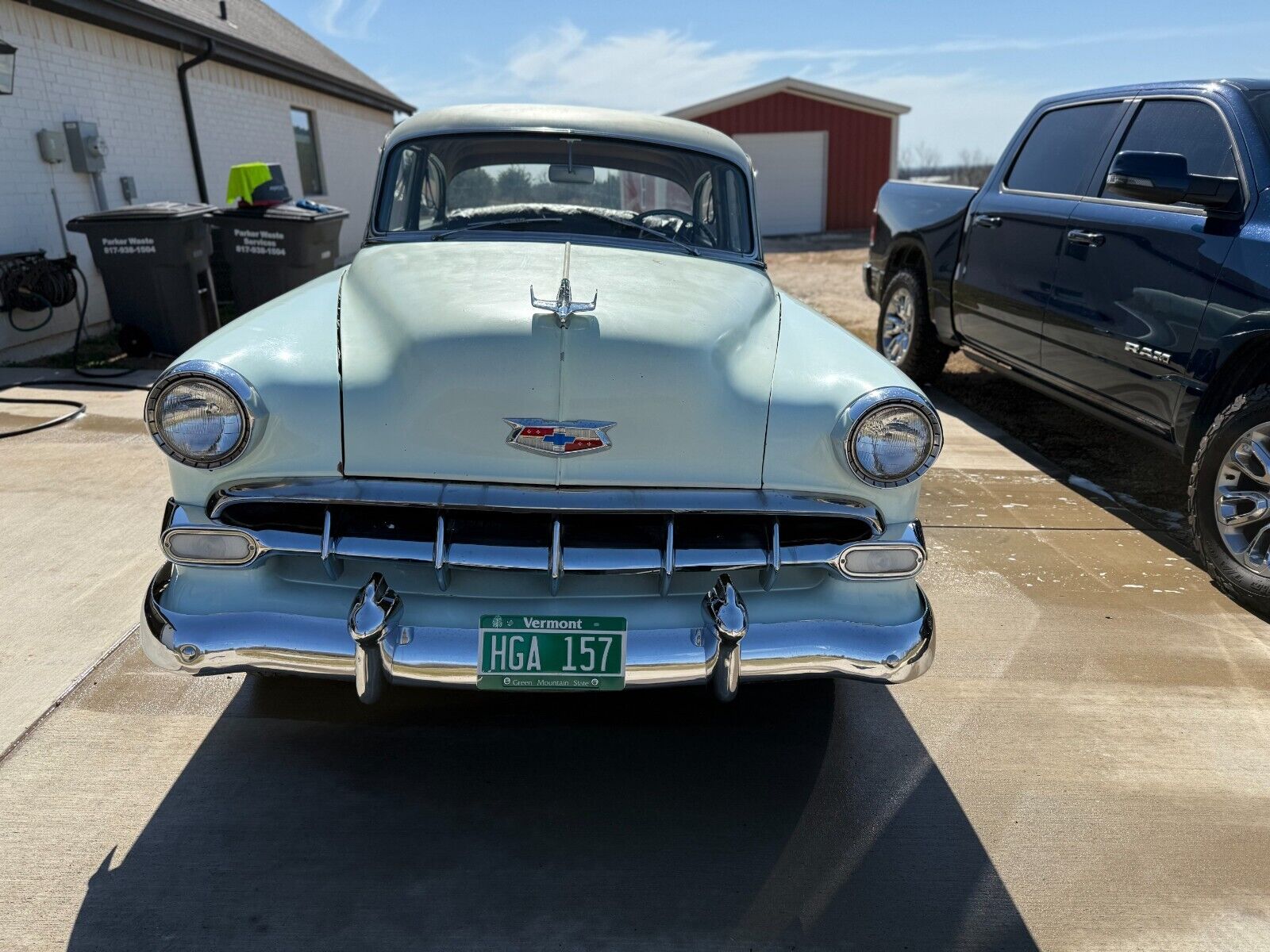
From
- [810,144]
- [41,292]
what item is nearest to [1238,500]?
[41,292]

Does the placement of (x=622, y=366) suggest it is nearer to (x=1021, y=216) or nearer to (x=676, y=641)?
(x=676, y=641)

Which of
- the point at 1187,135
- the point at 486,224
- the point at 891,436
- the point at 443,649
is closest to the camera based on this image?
the point at 443,649

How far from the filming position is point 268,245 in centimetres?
829

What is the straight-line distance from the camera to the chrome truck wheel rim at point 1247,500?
11.2 ft

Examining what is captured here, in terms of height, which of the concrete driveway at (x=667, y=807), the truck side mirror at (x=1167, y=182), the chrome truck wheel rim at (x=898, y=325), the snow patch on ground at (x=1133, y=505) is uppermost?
the truck side mirror at (x=1167, y=182)

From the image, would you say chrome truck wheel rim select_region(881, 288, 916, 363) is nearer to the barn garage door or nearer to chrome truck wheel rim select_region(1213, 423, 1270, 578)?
chrome truck wheel rim select_region(1213, 423, 1270, 578)

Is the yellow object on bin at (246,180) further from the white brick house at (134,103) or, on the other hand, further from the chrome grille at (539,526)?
the chrome grille at (539,526)

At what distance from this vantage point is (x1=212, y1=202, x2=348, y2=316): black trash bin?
8.21m

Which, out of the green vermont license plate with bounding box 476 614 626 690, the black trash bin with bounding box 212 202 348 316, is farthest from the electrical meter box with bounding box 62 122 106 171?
the green vermont license plate with bounding box 476 614 626 690

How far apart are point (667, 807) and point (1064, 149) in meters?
4.43

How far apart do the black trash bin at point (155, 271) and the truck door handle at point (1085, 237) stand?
623 centimetres

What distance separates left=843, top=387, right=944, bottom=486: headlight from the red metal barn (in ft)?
69.8

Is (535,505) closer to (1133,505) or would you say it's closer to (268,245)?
(1133,505)

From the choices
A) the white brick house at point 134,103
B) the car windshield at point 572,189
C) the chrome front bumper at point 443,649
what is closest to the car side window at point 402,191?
the car windshield at point 572,189
